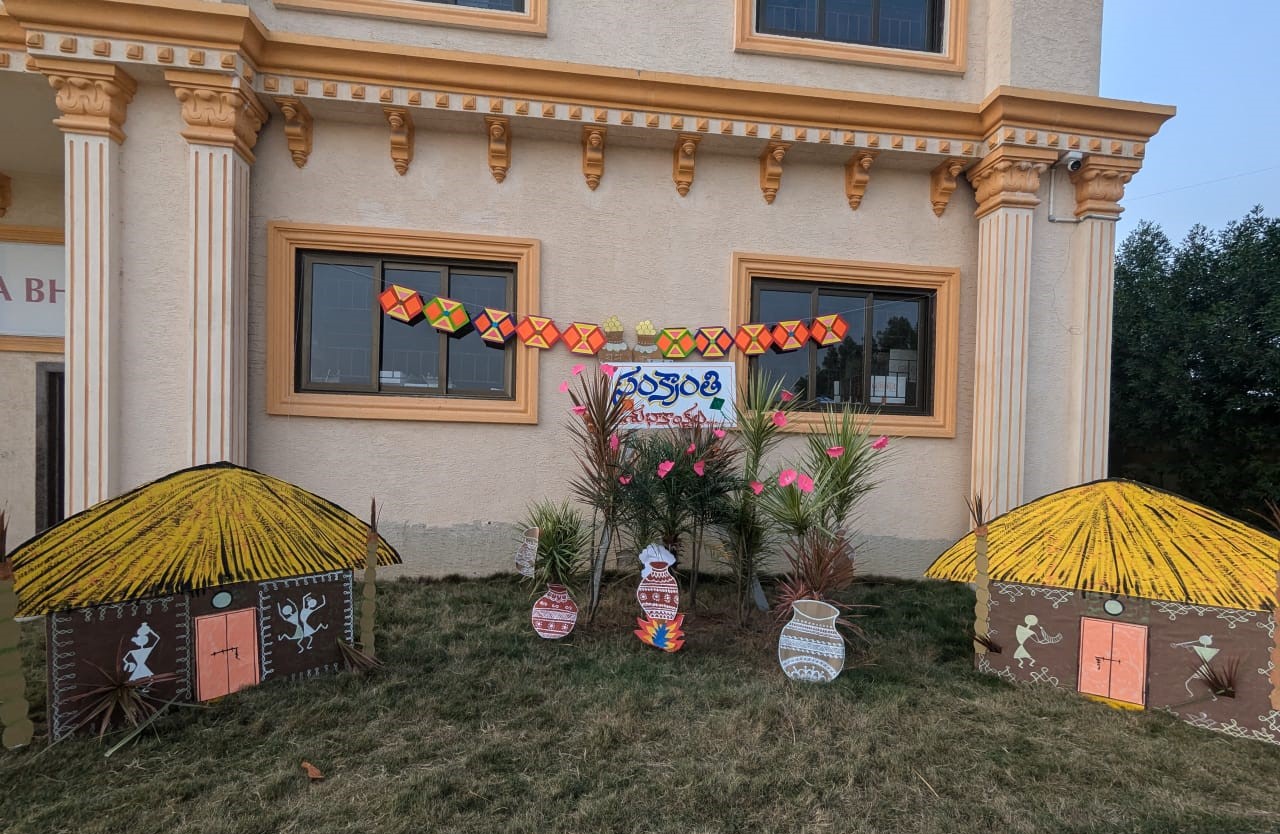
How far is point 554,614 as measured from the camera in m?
3.93

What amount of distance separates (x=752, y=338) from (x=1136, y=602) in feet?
11.4

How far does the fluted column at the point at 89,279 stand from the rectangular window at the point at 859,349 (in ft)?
17.8

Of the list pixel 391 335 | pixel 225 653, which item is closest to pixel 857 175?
pixel 391 335

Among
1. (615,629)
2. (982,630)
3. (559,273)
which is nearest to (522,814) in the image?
(615,629)

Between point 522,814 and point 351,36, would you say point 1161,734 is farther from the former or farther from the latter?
point 351,36

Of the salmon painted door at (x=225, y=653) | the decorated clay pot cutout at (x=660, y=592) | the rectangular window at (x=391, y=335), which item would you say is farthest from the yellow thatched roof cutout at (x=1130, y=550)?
the rectangular window at (x=391, y=335)

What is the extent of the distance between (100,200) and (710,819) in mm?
5857

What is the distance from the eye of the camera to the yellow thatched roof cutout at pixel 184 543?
2.60 meters

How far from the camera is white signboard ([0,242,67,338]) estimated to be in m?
6.01

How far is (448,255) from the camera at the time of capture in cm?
546

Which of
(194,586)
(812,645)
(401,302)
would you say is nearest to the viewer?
(194,586)

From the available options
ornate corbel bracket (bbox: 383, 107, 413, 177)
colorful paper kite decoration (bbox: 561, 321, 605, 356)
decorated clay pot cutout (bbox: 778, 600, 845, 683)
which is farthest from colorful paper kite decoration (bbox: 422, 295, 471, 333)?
decorated clay pot cutout (bbox: 778, 600, 845, 683)

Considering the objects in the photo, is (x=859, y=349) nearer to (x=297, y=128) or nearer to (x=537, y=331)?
(x=537, y=331)

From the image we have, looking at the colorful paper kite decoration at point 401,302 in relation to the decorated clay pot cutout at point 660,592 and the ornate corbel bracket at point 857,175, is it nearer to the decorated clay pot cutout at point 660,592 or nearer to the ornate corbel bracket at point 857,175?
the decorated clay pot cutout at point 660,592
